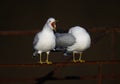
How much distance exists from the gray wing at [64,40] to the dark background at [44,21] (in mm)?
1507

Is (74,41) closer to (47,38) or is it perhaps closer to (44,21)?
(47,38)

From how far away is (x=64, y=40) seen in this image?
113 inches

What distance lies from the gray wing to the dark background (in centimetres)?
151

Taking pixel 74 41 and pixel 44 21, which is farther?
pixel 44 21

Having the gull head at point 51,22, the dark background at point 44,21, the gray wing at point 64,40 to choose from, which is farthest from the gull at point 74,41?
the dark background at point 44,21

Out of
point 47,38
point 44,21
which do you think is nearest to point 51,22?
point 47,38

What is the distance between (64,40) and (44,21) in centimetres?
158

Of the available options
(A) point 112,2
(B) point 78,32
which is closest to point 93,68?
(A) point 112,2

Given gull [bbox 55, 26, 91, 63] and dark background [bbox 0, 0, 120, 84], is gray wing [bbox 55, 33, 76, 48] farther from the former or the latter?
dark background [bbox 0, 0, 120, 84]

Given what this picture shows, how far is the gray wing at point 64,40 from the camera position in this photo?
2.87 meters

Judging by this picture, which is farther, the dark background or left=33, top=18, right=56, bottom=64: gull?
the dark background

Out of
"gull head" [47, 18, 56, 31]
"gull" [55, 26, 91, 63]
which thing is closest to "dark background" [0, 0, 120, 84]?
"gull" [55, 26, 91, 63]

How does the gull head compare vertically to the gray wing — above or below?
above

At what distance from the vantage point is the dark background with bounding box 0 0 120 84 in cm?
441
